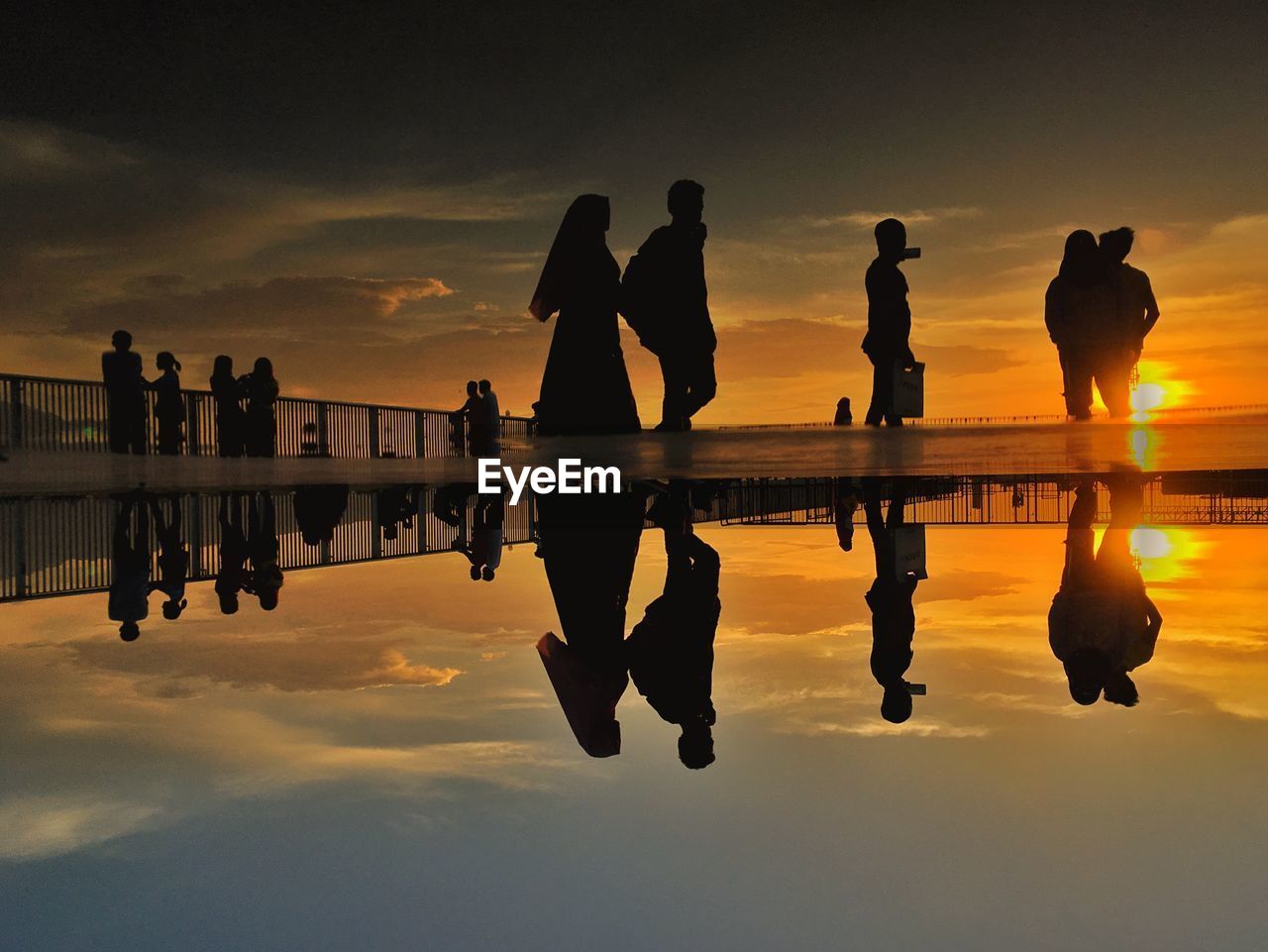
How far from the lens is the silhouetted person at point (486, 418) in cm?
1967

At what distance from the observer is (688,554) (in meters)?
4.16

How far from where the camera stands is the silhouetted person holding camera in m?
1.93

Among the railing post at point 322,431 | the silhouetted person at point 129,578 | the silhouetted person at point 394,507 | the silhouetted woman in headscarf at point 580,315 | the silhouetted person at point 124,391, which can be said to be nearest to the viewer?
the silhouetted person at point 129,578

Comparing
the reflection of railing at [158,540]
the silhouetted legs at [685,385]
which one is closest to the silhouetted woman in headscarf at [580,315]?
the silhouetted legs at [685,385]

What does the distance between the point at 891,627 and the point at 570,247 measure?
360 inches

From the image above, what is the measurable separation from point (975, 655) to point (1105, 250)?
33.0 ft

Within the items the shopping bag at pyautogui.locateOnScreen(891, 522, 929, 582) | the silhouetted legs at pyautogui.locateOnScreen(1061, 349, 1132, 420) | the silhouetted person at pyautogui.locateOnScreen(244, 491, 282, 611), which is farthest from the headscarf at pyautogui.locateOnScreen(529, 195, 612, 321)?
the shopping bag at pyautogui.locateOnScreen(891, 522, 929, 582)

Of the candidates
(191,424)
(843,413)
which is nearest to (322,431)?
(191,424)

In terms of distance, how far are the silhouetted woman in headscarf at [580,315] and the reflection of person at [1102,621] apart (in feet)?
23.8

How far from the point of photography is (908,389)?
Answer: 12.2 m

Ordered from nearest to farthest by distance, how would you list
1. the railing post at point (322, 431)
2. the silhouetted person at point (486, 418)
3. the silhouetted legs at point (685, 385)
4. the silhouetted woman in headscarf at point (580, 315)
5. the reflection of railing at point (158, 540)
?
the reflection of railing at point (158, 540)
the silhouetted woman in headscarf at point (580, 315)
the silhouetted legs at point (685, 385)
the silhouetted person at point (486, 418)
the railing post at point (322, 431)

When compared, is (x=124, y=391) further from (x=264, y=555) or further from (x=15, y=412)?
(x=264, y=555)

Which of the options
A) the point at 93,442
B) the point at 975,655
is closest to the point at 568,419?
the point at 975,655

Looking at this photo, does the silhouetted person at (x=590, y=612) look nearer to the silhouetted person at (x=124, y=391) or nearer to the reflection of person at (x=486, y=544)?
the reflection of person at (x=486, y=544)
